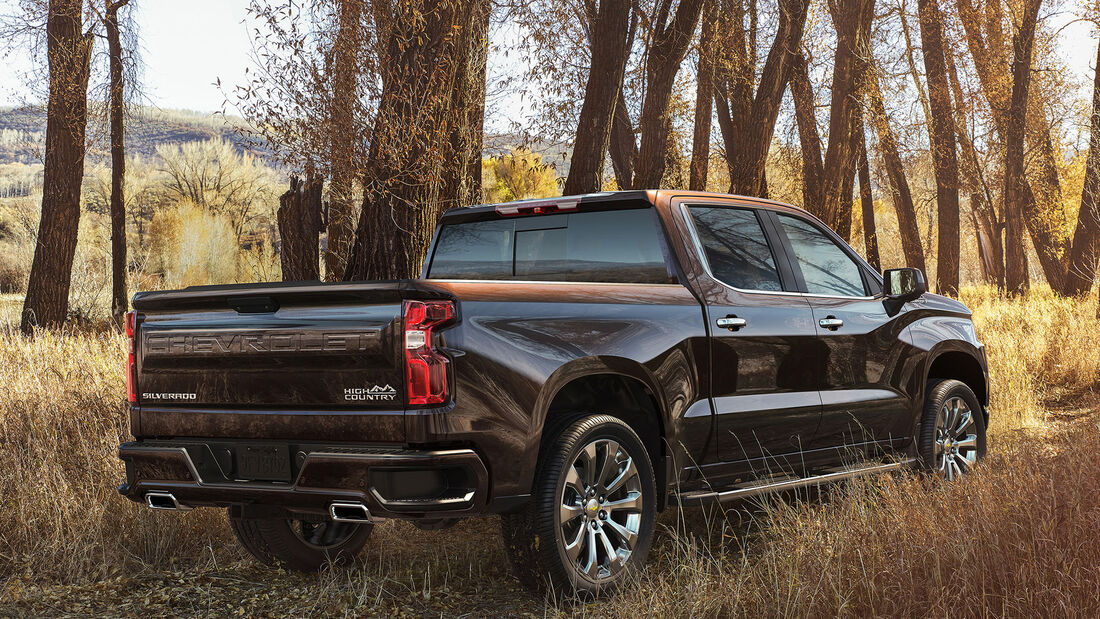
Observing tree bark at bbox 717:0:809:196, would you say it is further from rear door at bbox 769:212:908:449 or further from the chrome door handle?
the chrome door handle

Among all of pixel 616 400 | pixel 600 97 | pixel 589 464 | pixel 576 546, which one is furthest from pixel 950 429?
pixel 600 97

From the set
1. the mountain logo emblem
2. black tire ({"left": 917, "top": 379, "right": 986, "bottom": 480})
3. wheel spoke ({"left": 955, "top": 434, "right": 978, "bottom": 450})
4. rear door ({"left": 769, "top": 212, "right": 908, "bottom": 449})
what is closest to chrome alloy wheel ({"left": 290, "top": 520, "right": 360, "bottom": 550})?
the mountain logo emblem

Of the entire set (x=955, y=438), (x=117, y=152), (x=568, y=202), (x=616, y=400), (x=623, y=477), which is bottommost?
(x=955, y=438)

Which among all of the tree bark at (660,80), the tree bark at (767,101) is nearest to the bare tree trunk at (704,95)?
the tree bark at (767,101)

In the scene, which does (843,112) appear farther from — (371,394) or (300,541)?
(371,394)

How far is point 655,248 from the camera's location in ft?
18.6

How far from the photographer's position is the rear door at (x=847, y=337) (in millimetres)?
6316

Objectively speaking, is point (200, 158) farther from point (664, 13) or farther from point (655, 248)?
point (655, 248)

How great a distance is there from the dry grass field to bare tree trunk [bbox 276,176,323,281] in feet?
11.9

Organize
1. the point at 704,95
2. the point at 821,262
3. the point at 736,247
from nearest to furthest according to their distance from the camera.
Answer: the point at 736,247, the point at 821,262, the point at 704,95

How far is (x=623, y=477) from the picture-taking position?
5027mm

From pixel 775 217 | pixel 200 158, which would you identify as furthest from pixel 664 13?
pixel 200 158

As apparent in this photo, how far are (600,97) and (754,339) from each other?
6.58 m

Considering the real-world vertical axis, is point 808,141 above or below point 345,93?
above
